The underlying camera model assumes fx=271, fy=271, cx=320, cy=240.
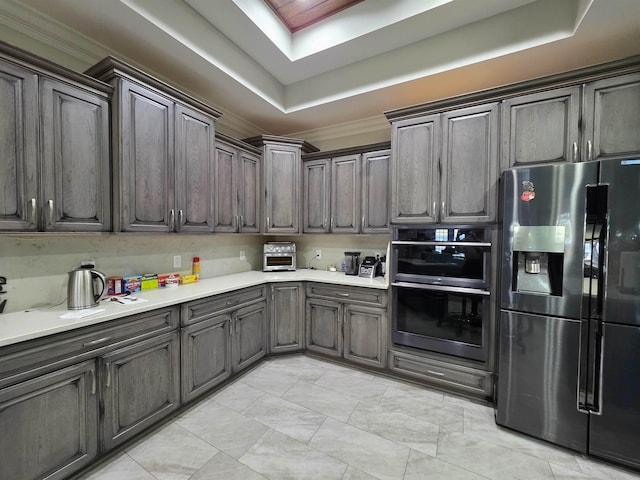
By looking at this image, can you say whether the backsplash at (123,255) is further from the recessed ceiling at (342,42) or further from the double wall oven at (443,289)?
the recessed ceiling at (342,42)

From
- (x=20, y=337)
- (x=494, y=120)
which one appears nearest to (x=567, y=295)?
(x=494, y=120)

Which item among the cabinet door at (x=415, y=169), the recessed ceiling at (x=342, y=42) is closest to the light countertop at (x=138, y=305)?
the cabinet door at (x=415, y=169)

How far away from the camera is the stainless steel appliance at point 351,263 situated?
3.31 meters

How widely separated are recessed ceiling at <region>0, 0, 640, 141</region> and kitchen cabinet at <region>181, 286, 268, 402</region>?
206cm

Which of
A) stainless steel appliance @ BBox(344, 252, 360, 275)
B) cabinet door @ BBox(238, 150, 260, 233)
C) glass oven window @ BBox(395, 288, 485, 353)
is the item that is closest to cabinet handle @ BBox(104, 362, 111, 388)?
cabinet door @ BBox(238, 150, 260, 233)

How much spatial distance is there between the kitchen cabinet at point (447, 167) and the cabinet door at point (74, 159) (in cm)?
235

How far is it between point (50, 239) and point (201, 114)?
1527 mm

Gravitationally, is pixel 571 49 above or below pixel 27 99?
above

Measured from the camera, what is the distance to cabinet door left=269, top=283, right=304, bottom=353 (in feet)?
10.0

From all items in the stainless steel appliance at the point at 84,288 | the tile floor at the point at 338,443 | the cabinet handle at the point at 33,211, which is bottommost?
the tile floor at the point at 338,443

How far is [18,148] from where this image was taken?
1.52 metres

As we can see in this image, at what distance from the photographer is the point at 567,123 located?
198 cm

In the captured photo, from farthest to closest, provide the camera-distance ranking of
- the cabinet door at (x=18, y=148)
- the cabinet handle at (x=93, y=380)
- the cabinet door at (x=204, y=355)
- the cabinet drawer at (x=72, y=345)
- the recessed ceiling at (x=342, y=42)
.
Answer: the cabinet door at (x=204, y=355)
the recessed ceiling at (x=342, y=42)
the cabinet handle at (x=93, y=380)
the cabinet door at (x=18, y=148)
the cabinet drawer at (x=72, y=345)

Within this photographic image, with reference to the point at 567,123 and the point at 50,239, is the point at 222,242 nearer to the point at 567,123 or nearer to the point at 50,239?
the point at 50,239
